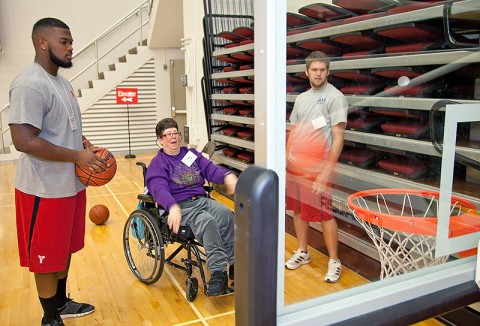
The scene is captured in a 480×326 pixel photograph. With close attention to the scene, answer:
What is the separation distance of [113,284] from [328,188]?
1893mm

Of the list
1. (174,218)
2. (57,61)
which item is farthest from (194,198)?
(57,61)

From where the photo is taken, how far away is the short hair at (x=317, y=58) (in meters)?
1.40

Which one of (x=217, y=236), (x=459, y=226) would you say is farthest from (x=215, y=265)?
(x=459, y=226)

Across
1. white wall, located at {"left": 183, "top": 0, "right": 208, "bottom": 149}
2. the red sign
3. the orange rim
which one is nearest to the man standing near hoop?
the orange rim

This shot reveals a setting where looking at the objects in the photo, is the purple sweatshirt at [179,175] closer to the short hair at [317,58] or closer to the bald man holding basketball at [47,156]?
the bald man holding basketball at [47,156]

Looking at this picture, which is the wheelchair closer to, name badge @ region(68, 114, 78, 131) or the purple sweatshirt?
the purple sweatshirt

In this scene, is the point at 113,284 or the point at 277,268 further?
the point at 113,284

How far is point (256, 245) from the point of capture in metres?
0.83

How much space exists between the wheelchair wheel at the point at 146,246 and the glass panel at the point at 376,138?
1.02m

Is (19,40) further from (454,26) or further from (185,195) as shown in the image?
(454,26)

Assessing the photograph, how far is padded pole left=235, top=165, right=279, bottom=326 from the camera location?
2.71 ft

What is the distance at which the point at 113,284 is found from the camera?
10.2 ft

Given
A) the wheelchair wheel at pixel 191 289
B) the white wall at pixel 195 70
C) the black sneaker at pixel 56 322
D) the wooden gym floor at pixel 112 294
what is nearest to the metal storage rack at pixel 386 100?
the wooden gym floor at pixel 112 294

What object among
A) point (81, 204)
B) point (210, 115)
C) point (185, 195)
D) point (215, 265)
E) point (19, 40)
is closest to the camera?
point (81, 204)
